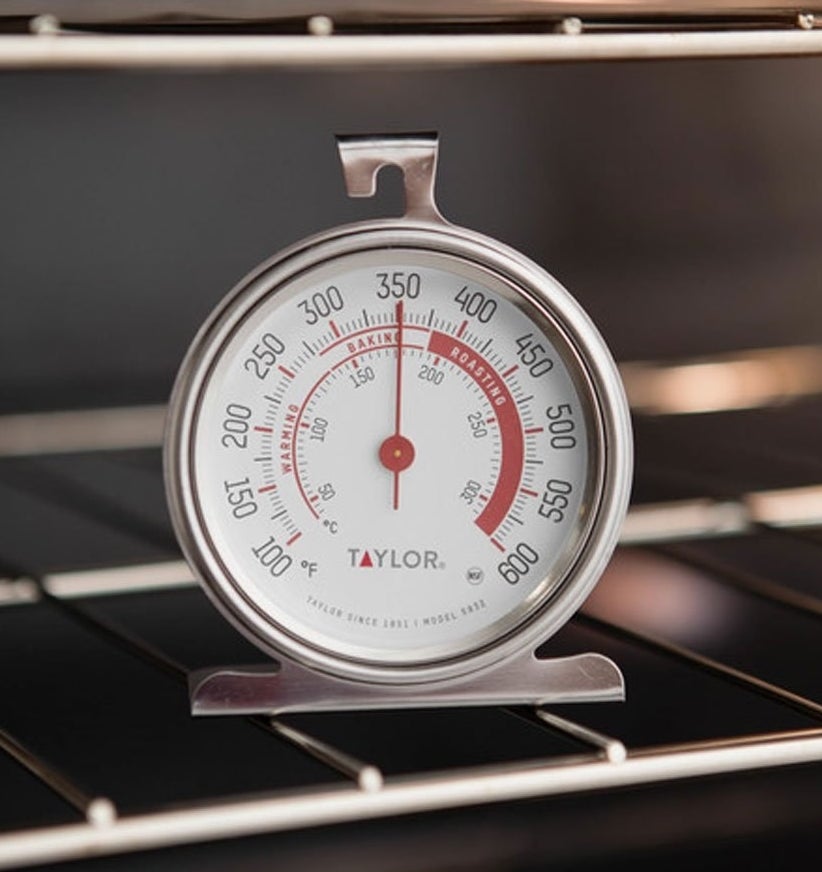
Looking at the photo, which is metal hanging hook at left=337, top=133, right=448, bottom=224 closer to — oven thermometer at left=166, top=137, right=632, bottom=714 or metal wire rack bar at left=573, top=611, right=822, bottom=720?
oven thermometer at left=166, top=137, right=632, bottom=714

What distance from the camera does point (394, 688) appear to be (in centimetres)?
98

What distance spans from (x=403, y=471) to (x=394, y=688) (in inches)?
4.6

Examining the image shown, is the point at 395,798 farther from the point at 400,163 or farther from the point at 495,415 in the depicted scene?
the point at 400,163

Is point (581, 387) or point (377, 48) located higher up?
point (377, 48)

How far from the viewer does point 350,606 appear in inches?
39.0

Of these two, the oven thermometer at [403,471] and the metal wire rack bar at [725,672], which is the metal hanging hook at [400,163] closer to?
the oven thermometer at [403,471]

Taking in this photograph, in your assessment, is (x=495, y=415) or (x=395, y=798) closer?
(x=395, y=798)

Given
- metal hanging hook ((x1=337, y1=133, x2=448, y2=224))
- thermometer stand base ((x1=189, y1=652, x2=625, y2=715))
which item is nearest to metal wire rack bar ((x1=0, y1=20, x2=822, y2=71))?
metal hanging hook ((x1=337, y1=133, x2=448, y2=224))

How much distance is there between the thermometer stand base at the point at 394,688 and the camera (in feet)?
3.20

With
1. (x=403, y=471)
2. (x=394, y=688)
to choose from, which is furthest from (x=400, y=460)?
(x=394, y=688)

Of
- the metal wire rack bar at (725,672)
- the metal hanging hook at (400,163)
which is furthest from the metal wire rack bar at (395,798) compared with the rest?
the metal hanging hook at (400,163)

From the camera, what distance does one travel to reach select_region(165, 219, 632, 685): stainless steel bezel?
96cm

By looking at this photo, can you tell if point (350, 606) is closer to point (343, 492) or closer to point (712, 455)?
point (343, 492)

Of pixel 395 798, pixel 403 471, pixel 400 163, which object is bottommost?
pixel 395 798
